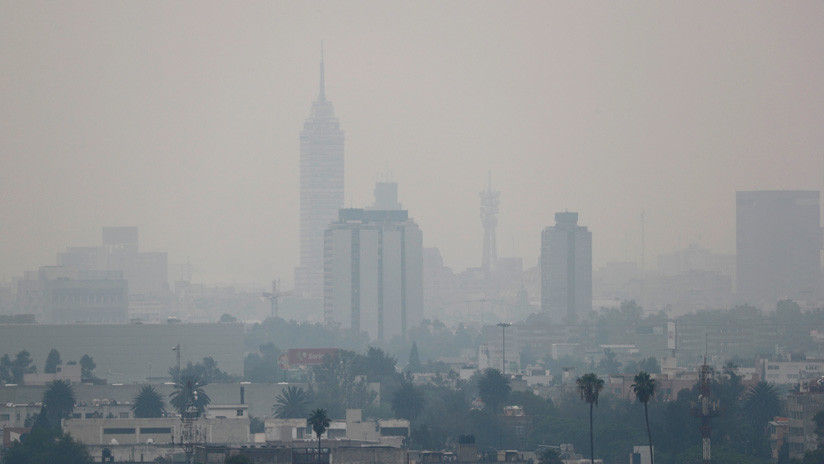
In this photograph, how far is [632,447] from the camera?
323 feet

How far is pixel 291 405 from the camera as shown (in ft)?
405

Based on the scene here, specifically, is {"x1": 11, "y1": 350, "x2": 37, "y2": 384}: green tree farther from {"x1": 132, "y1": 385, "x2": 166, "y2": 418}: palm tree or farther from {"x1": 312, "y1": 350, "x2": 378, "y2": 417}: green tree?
{"x1": 132, "y1": 385, "x2": 166, "y2": 418}: palm tree

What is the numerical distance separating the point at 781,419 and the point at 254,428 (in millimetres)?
30550

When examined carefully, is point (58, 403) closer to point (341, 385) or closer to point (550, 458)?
point (341, 385)

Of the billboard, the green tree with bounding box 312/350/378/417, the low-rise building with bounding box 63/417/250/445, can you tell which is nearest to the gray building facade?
the billboard

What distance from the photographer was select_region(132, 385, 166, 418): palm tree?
12106cm

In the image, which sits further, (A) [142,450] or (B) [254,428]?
(B) [254,428]

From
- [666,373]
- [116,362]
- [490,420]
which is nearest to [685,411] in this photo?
[490,420]

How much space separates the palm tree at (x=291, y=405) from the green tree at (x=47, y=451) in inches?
926

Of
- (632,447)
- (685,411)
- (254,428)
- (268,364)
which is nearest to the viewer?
(632,447)

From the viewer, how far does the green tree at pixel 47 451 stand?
95.0m

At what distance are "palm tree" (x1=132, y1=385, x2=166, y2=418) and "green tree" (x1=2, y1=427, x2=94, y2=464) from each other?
19.7 m

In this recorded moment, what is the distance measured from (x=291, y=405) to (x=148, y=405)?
8990 mm

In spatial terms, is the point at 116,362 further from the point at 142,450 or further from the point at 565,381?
the point at 142,450
